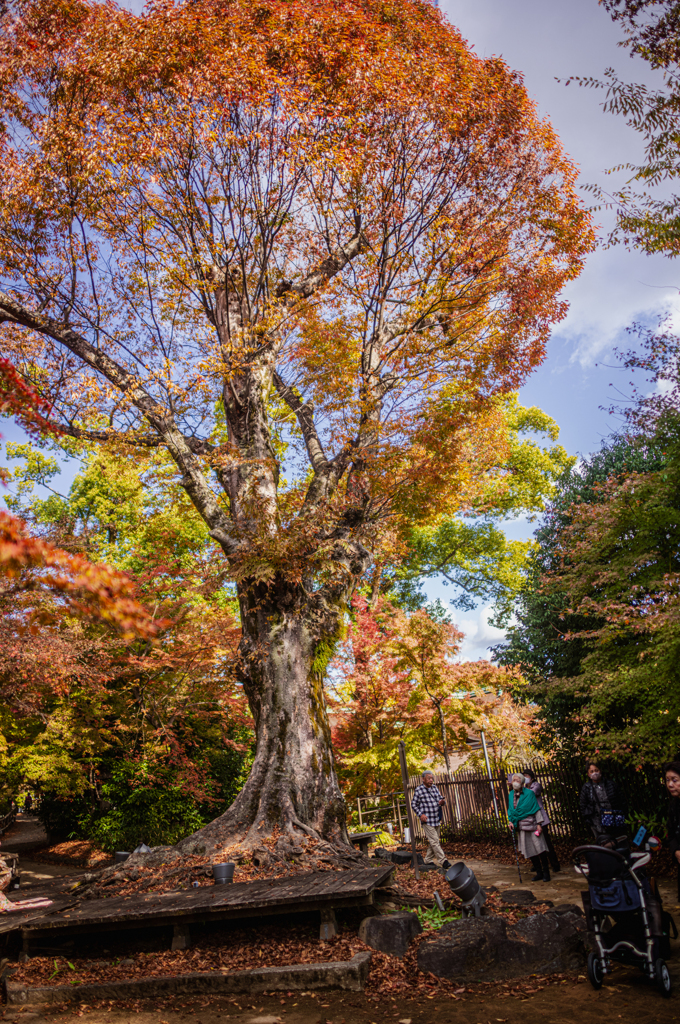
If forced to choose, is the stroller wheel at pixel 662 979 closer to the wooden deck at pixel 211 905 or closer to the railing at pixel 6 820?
the wooden deck at pixel 211 905

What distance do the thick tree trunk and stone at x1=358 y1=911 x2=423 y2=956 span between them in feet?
5.29

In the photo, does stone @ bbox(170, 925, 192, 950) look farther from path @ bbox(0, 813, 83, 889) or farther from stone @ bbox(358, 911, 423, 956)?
path @ bbox(0, 813, 83, 889)

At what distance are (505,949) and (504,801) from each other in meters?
8.94

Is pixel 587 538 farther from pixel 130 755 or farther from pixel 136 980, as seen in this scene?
pixel 130 755

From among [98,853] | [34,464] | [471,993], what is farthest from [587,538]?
[34,464]

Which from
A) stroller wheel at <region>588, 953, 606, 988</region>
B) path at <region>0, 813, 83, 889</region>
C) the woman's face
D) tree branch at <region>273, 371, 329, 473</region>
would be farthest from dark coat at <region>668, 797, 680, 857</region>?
path at <region>0, 813, 83, 889</region>

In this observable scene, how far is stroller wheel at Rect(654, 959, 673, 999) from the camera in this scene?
4.24m

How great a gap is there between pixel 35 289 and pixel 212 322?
8.94ft

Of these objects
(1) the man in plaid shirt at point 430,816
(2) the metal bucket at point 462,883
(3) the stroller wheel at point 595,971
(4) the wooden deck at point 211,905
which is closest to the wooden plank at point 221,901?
(4) the wooden deck at point 211,905

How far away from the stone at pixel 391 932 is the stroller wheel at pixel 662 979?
7.07 ft

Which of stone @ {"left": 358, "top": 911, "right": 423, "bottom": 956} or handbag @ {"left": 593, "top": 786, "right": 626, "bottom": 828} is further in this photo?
handbag @ {"left": 593, "top": 786, "right": 626, "bottom": 828}

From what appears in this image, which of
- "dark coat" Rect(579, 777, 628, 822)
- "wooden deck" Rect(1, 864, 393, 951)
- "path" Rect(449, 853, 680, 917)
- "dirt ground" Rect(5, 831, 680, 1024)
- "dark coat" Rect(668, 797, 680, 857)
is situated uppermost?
"dark coat" Rect(668, 797, 680, 857)

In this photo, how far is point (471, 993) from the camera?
485 cm

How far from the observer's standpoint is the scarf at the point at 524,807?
9.27 meters
